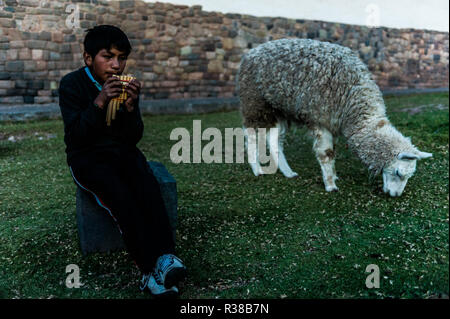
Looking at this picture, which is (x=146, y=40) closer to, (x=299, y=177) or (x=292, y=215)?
(x=299, y=177)

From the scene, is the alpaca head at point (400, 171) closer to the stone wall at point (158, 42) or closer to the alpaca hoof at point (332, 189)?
the alpaca hoof at point (332, 189)

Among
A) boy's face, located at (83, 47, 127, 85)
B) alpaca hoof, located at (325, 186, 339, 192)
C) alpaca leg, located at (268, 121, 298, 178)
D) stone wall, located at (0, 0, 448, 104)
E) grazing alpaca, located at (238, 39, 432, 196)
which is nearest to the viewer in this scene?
boy's face, located at (83, 47, 127, 85)

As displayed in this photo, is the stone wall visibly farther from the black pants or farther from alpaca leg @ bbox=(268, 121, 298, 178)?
the black pants

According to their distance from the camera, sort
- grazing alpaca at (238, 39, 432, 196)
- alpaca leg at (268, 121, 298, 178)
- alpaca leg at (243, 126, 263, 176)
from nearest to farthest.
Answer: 1. grazing alpaca at (238, 39, 432, 196)
2. alpaca leg at (268, 121, 298, 178)
3. alpaca leg at (243, 126, 263, 176)

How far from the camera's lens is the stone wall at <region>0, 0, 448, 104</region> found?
10477 mm

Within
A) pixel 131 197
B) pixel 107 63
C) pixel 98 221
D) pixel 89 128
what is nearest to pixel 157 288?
pixel 131 197

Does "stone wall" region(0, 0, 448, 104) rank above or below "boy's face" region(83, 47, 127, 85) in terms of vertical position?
above

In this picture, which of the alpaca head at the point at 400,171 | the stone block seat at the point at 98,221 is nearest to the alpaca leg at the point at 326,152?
the alpaca head at the point at 400,171

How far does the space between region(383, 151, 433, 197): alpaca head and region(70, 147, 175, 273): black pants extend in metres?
2.51

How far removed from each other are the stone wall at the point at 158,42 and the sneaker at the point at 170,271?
945 cm

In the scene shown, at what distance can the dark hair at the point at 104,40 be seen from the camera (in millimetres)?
2807

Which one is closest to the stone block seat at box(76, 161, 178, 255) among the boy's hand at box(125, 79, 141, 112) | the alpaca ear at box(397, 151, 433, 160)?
the boy's hand at box(125, 79, 141, 112)

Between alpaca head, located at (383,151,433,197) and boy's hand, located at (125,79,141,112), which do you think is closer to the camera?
boy's hand, located at (125,79,141,112)

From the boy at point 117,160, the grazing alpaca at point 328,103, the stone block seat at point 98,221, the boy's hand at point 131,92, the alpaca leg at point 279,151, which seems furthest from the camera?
the alpaca leg at point 279,151
